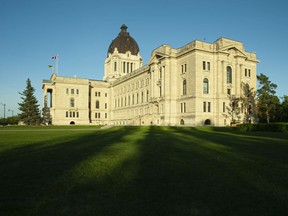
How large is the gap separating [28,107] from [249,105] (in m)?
61.4

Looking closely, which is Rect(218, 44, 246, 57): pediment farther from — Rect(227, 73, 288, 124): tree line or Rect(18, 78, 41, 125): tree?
Rect(18, 78, 41, 125): tree

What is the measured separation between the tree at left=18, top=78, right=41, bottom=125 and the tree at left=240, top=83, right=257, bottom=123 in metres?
58.0

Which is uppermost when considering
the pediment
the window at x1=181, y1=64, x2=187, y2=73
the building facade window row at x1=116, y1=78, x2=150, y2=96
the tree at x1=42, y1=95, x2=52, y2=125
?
the pediment

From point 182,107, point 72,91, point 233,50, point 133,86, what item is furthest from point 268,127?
point 72,91

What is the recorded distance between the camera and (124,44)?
109m

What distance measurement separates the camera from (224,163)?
895cm

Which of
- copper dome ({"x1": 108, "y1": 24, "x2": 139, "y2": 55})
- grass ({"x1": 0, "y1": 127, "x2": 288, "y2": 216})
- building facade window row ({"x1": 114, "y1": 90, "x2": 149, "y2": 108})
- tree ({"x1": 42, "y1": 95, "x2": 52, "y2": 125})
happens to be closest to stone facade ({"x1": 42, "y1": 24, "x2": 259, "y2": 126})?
building facade window row ({"x1": 114, "y1": 90, "x2": 149, "y2": 108})

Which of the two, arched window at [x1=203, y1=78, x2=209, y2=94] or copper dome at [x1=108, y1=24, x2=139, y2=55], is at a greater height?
copper dome at [x1=108, y1=24, x2=139, y2=55]

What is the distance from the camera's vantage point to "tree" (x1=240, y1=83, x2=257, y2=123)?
61562 millimetres

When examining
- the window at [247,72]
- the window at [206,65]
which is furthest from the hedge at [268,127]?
the window at [247,72]

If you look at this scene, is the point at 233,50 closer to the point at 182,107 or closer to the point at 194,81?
the point at 194,81

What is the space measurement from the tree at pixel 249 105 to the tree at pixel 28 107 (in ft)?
190

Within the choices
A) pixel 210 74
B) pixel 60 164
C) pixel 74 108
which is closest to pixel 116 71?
pixel 74 108

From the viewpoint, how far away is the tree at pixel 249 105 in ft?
202
